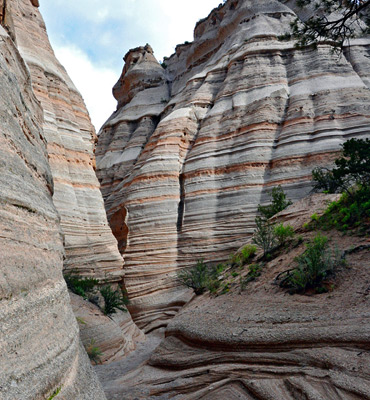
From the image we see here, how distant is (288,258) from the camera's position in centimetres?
816

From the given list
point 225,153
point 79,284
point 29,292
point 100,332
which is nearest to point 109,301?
point 79,284

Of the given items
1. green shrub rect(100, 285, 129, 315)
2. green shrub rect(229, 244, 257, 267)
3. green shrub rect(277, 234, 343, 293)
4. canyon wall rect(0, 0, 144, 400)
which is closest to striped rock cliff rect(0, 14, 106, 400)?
canyon wall rect(0, 0, 144, 400)

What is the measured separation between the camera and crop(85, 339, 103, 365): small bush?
27.8 feet

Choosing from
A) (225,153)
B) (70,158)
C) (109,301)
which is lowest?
(109,301)

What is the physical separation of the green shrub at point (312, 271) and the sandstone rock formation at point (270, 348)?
0.67 feet

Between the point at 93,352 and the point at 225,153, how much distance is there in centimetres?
1284

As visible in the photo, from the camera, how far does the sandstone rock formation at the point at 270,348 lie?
4.30 m

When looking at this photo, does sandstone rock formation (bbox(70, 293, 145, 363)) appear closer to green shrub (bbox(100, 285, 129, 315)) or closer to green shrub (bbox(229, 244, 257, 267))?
green shrub (bbox(100, 285, 129, 315))

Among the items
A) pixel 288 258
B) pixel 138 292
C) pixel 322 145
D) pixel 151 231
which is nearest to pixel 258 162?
pixel 322 145

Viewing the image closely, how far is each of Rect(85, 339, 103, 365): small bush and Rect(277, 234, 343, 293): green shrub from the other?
192 inches

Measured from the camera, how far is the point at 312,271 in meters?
6.46

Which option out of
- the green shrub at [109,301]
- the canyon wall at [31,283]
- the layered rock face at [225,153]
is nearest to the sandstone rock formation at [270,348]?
the canyon wall at [31,283]

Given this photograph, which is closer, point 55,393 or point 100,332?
point 55,393

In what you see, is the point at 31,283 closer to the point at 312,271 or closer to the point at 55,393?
the point at 55,393
